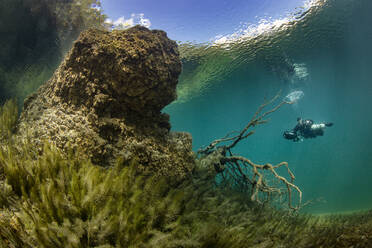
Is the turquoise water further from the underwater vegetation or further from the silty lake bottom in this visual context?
the underwater vegetation

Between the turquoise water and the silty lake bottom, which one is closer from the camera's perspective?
the silty lake bottom

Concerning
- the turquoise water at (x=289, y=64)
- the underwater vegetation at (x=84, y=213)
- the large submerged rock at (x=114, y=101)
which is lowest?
the underwater vegetation at (x=84, y=213)

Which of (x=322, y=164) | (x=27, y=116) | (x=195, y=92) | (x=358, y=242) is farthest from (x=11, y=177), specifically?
(x=322, y=164)

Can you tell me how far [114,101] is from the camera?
3486 millimetres

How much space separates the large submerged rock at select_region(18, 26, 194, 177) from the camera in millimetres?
3047

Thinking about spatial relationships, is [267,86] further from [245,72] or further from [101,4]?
[101,4]

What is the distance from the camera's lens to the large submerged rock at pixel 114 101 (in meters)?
3.05

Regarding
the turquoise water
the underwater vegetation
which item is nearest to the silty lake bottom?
the underwater vegetation

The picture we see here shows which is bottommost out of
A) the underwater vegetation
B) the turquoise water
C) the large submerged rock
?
the underwater vegetation

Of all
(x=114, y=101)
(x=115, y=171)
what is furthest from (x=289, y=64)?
(x=115, y=171)

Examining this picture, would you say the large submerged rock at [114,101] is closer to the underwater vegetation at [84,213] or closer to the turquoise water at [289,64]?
the underwater vegetation at [84,213]

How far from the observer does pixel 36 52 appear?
6.61m

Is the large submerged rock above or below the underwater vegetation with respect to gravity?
above

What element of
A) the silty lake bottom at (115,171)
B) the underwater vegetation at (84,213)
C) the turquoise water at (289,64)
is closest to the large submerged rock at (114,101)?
the silty lake bottom at (115,171)
